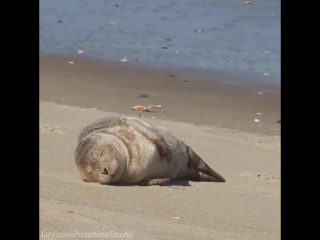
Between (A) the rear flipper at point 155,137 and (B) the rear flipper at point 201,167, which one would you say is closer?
(A) the rear flipper at point 155,137

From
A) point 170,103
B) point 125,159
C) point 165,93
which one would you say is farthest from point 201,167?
point 165,93

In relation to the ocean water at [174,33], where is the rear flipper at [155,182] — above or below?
above

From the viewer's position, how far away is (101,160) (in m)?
5.98

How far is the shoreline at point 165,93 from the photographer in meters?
9.86

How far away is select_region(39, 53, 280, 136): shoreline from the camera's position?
9859 mm

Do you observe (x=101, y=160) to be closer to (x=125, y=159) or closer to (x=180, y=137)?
(x=125, y=159)

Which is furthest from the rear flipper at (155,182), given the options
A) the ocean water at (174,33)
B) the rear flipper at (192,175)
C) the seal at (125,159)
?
the ocean water at (174,33)

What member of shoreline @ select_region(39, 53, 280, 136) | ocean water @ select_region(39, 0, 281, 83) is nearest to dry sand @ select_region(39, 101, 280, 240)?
shoreline @ select_region(39, 53, 280, 136)

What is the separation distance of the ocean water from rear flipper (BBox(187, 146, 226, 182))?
5.60 meters

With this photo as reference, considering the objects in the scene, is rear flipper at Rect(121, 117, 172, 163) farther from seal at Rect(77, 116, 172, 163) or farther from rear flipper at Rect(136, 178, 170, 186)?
rear flipper at Rect(136, 178, 170, 186)

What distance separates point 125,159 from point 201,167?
79cm

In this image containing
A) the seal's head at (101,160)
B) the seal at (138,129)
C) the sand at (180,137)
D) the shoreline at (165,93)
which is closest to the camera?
the sand at (180,137)

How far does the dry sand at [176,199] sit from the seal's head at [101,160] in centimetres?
10

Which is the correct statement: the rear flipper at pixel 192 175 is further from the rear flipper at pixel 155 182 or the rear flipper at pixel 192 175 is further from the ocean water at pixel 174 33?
the ocean water at pixel 174 33
